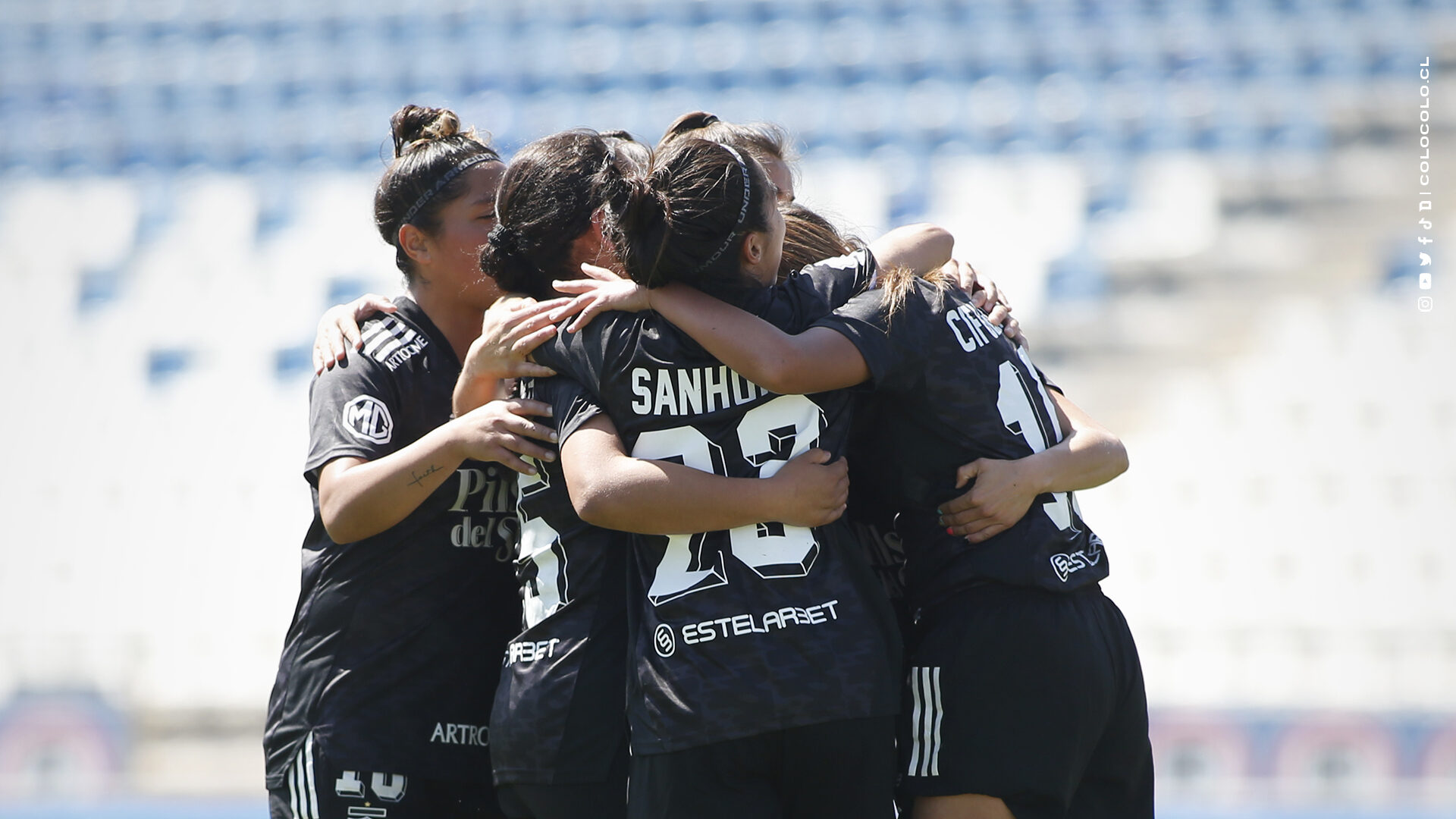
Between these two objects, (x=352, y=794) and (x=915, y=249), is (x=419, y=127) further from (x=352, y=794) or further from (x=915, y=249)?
(x=352, y=794)

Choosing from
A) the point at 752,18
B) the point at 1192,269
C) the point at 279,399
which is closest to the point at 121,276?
the point at 279,399

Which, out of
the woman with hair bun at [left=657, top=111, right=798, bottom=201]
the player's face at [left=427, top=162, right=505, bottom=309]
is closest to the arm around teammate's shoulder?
the woman with hair bun at [left=657, top=111, right=798, bottom=201]

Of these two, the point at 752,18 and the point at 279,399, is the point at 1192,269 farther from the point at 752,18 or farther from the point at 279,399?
the point at 279,399

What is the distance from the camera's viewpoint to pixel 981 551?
2264 millimetres

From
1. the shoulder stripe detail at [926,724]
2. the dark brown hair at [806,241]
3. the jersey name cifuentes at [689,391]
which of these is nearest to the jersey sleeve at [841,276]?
the dark brown hair at [806,241]

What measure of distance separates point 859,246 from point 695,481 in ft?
2.67

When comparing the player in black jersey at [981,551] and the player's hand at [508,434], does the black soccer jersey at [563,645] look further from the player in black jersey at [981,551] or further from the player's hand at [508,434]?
the player in black jersey at [981,551]

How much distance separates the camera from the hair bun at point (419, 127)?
9.80ft

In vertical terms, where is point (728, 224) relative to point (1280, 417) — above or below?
below

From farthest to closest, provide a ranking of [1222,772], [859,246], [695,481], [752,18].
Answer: [752,18] → [1222,772] → [859,246] → [695,481]

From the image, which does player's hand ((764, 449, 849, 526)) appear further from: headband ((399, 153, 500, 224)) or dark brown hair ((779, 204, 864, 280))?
headband ((399, 153, 500, 224))

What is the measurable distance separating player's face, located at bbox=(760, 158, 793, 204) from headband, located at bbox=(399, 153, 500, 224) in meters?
0.68

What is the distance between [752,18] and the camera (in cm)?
1306

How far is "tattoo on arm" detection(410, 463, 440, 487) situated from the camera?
247 centimetres
